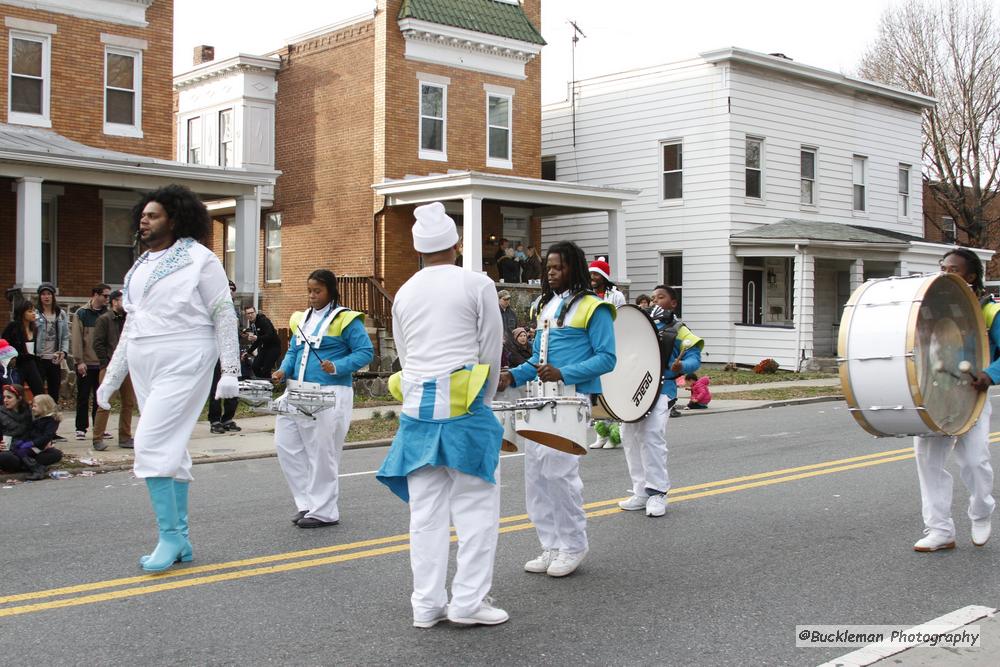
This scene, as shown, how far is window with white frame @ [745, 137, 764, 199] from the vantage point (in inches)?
1113

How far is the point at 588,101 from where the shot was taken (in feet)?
100

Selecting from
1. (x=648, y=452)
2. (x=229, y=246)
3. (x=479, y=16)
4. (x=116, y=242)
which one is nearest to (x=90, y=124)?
(x=116, y=242)

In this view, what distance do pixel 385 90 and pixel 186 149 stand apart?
728 cm

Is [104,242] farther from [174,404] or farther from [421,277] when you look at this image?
[421,277]

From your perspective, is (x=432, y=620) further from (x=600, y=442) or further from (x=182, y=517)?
(x=600, y=442)

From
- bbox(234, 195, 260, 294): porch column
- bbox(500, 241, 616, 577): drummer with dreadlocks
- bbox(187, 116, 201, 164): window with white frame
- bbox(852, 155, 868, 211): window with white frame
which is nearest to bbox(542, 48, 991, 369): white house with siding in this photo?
bbox(852, 155, 868, 211): window with white frame

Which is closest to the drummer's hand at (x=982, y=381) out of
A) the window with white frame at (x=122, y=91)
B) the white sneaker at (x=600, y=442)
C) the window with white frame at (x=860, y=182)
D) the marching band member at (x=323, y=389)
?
the marching band member at (x=323, y=389)

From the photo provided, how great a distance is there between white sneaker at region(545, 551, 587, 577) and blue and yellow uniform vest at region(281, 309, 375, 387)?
2.40m

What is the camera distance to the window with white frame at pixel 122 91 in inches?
864

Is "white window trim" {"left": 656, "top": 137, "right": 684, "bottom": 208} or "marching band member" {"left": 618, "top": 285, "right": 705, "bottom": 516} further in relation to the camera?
"white window trim" {"left": 656, "top": 137, "right": 684, "bottom": 208}

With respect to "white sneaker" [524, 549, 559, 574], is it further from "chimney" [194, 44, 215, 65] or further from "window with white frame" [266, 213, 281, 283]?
"chimney" [194, 44, 215, 65]

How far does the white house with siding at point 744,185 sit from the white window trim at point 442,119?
20.2 ft

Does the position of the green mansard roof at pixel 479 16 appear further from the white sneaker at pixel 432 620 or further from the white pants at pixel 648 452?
the white sneaker at pixel 432 620

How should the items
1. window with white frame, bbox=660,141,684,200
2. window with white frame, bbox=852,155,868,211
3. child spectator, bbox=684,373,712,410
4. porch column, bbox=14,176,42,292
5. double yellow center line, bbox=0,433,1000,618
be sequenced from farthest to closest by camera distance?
window with white frame, bbox=852,155,868,211, window with white frame, bbox=660,141,684,200, child spectator, bbox=684,373,712,410, porch column, bbox=14,176,42,292, double yellow center line, bbox=0,433,1000,618
